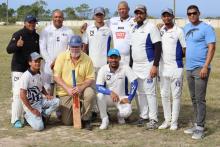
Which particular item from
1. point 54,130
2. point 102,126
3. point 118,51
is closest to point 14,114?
point 54,130

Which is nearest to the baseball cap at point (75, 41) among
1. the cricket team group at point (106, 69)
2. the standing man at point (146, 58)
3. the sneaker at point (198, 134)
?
the cricket team group at point (106, 69)

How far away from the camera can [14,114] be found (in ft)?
25.5

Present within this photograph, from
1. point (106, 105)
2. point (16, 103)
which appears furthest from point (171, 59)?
point (16, 103)

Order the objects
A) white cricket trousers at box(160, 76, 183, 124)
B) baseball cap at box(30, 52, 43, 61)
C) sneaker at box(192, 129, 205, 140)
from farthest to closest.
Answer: baseball cap at box(30, 52, 43, 61) < white cricket trousers at box(160, 76, 183, 124) < sneaker at box(192, 129, 205, 140)

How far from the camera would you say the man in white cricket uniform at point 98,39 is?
26.5ft

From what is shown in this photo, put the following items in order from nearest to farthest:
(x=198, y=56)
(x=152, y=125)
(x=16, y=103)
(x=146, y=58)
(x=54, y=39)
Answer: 1. (x=198, y=56)
2. (x=146, y=58)
3. (x=152, y=125)
4. (x=16, y=103)
5. (x=54, y=39)

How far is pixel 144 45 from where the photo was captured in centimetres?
749

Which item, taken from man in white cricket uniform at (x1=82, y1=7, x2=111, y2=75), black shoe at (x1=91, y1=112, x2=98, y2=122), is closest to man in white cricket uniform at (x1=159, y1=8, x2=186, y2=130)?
man in white cricket uniform at (x1=82, y1=7, x2=111, y2=75)

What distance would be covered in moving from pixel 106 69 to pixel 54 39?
3.50 ft

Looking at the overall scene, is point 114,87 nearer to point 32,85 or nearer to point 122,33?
point 122,33

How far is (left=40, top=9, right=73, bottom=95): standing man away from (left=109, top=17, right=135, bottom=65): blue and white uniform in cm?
82

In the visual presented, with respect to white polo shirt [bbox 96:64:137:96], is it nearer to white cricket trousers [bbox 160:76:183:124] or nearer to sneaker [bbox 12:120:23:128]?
white cricket trousers [bbox 160:76:183:124]

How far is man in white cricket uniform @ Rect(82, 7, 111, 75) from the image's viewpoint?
26.5ft

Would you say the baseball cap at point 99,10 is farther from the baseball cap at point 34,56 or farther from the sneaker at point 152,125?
the sneaker at point 152,125
